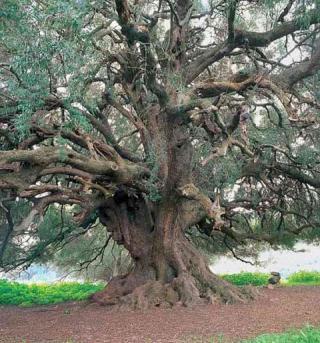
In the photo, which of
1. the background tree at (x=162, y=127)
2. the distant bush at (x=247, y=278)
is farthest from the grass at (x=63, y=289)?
the background tree at (x=162, y=127)

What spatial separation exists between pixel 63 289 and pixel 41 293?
2.51 feet

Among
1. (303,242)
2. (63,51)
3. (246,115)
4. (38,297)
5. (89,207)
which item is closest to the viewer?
(63,51)

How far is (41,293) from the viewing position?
15531 millimetres

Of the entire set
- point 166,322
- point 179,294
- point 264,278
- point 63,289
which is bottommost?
point 166,322

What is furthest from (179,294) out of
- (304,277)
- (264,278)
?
(304,277)

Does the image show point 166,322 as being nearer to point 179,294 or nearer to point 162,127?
point 179,294

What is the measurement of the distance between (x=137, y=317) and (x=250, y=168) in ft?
12.1

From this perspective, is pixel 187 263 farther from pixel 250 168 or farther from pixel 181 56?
pixel 181 56

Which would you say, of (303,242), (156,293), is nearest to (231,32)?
(156,293)

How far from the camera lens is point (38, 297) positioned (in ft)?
47.5

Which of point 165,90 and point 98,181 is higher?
point 165,90

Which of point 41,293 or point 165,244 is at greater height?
point 165,244

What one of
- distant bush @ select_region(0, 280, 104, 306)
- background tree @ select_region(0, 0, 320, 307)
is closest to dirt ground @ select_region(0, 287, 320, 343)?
background tree @ select_region(0, 0, 320, 307)

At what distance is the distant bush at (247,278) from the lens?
15.1 m
